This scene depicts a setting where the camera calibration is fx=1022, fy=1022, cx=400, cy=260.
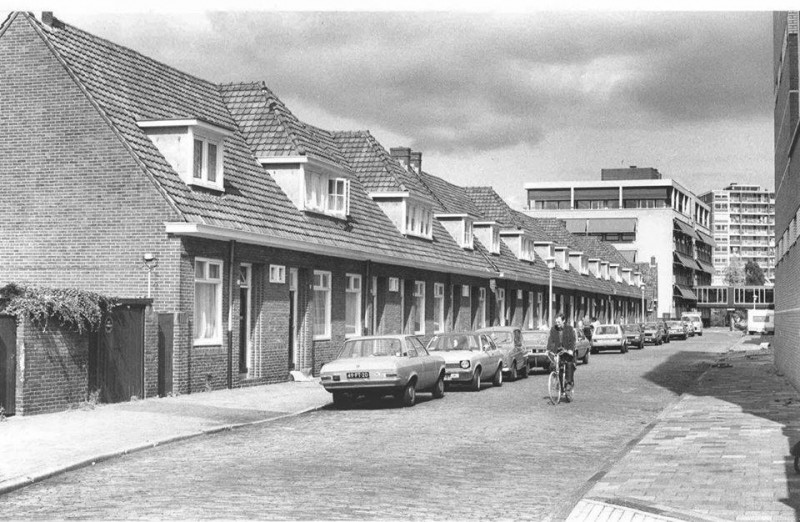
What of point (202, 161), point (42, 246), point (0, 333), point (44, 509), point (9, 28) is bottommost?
point (44, 509)

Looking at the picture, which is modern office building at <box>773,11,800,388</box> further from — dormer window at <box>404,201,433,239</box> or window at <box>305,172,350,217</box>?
dormer window at <box>404,201,433,239</box>

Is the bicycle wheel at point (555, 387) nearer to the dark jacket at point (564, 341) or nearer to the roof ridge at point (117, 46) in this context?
the dark jacket at point (564, 341)

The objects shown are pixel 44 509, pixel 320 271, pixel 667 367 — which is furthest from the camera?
pixel 667 367

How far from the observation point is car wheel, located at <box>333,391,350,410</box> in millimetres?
19984

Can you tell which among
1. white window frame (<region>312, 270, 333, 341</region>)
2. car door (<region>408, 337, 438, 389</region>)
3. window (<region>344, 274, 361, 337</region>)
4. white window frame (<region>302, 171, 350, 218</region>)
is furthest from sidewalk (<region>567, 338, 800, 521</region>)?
white window frame (<region>302, 171, 350, 218</region>)

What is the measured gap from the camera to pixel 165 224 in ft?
69.9

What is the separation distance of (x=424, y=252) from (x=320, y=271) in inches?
369

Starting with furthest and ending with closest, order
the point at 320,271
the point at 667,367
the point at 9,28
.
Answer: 1. the point at 667,367
2. the point at 320,271
3. the point at 9,28

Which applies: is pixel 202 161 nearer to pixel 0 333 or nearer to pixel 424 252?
pixel 0 333

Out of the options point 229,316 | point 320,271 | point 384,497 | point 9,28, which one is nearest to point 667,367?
point 320,271

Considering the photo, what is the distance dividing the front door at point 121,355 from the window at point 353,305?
10825mm

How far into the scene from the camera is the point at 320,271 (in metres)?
28.2

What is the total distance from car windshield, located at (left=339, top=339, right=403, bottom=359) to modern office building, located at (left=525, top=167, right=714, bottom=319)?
3774 inches

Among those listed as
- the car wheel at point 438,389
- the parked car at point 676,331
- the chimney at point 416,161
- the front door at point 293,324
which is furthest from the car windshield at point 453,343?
the parked car at point 676,331
